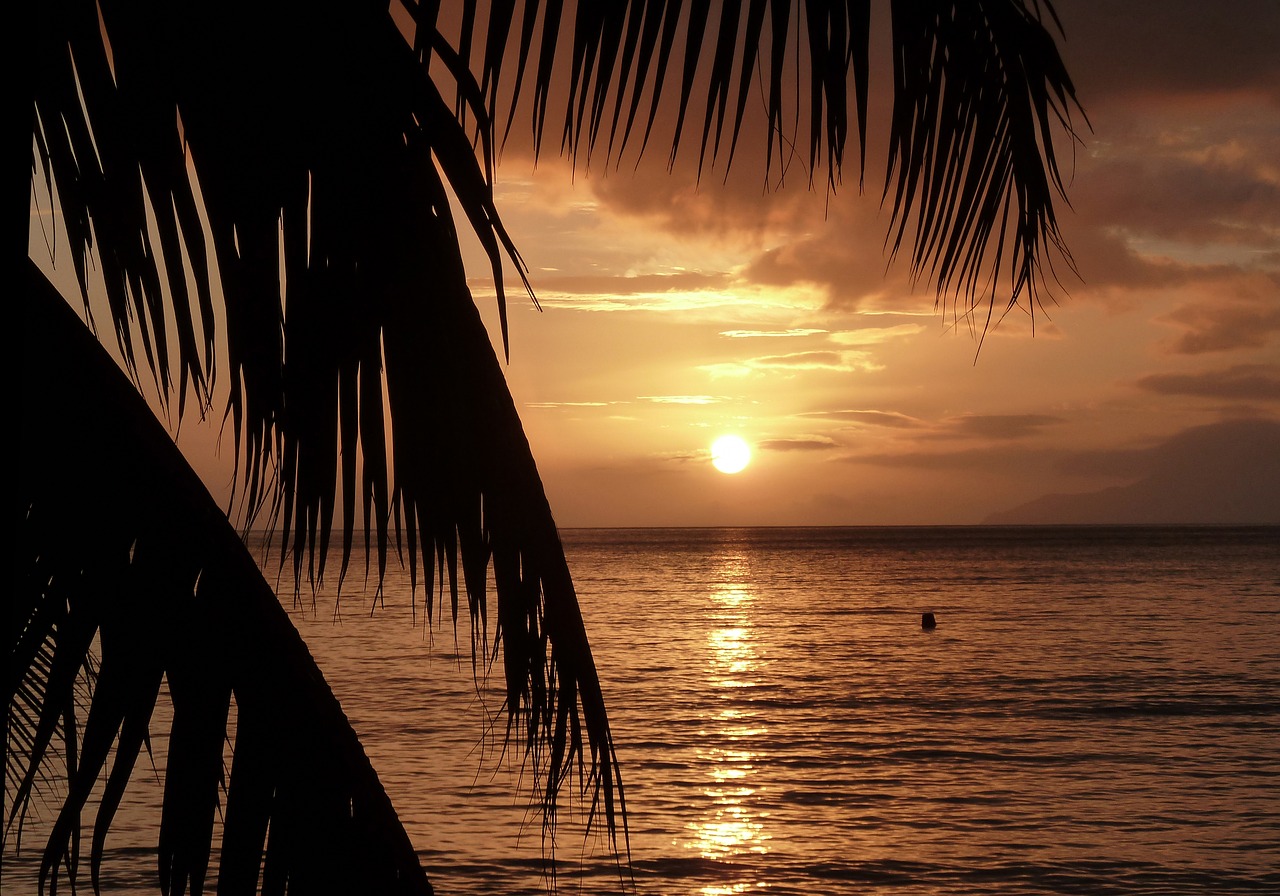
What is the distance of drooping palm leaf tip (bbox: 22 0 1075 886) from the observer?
1429 millimetres

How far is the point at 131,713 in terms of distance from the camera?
1476 millimetres

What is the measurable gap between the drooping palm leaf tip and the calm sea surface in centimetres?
18

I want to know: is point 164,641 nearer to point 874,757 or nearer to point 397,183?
point 397,183

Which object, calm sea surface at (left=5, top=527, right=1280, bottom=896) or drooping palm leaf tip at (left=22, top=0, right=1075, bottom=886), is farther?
calm sea surface at (left=5, top=527, right=1280, bottom=896)

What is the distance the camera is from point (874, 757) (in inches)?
728

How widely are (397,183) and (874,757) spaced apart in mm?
18203

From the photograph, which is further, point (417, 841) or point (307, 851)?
point (417, 841)

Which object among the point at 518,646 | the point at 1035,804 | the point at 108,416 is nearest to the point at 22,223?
the point at 108,416

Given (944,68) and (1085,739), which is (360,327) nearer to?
(944,68)

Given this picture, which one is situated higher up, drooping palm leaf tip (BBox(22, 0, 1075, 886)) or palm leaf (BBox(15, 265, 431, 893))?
drooping palm leaf tip (BBox(22, 0, 1075, 886))

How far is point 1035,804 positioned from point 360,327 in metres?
15.5

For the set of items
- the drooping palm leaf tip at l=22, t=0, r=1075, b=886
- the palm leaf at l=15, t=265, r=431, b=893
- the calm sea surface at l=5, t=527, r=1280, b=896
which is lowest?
the calm sea surface at l=5, t=527, r=1280, b=896

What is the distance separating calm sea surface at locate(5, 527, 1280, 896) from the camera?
12.4 meters

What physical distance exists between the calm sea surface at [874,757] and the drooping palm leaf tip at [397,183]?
184 millimetres
